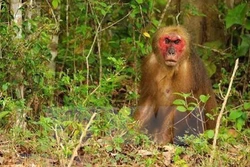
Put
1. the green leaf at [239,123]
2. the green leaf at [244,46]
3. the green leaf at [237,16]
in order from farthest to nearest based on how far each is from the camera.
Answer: the green leaf at [244,46]
the green leaf at [237,16]
the green leaf at [239,123]

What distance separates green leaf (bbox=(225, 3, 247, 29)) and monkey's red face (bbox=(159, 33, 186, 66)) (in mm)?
2053

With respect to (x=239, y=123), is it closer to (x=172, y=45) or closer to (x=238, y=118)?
(x=238, y=118)

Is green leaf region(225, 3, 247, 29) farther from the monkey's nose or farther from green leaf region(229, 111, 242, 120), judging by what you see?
green leaf region(229, 111, 242, 120)

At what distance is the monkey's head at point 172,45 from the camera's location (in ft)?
27.7

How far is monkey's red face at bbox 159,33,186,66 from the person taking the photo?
8436 mm

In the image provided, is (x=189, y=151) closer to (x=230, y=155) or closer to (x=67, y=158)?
(x=230, y=155)

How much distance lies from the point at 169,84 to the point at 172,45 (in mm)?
424

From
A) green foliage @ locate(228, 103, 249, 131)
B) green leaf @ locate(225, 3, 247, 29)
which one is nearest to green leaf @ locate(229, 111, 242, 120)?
green foliage @ locate(228, 103, 249, 131)

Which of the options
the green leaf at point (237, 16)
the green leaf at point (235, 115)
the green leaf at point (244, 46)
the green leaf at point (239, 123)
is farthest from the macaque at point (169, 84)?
the green leaf at point (244, 46)

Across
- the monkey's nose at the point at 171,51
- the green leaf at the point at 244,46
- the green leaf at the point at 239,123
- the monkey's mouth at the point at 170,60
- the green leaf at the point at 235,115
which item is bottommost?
the green leaf at the point at 239,123

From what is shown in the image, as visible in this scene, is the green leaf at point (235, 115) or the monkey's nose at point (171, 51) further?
the monkey's nose at point (171, 51)

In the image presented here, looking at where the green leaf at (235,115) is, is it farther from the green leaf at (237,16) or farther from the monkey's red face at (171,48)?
the green leaf at (237,16)

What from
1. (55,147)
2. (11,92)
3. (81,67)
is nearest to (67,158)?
(55,147)

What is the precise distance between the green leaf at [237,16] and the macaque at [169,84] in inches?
78.9
